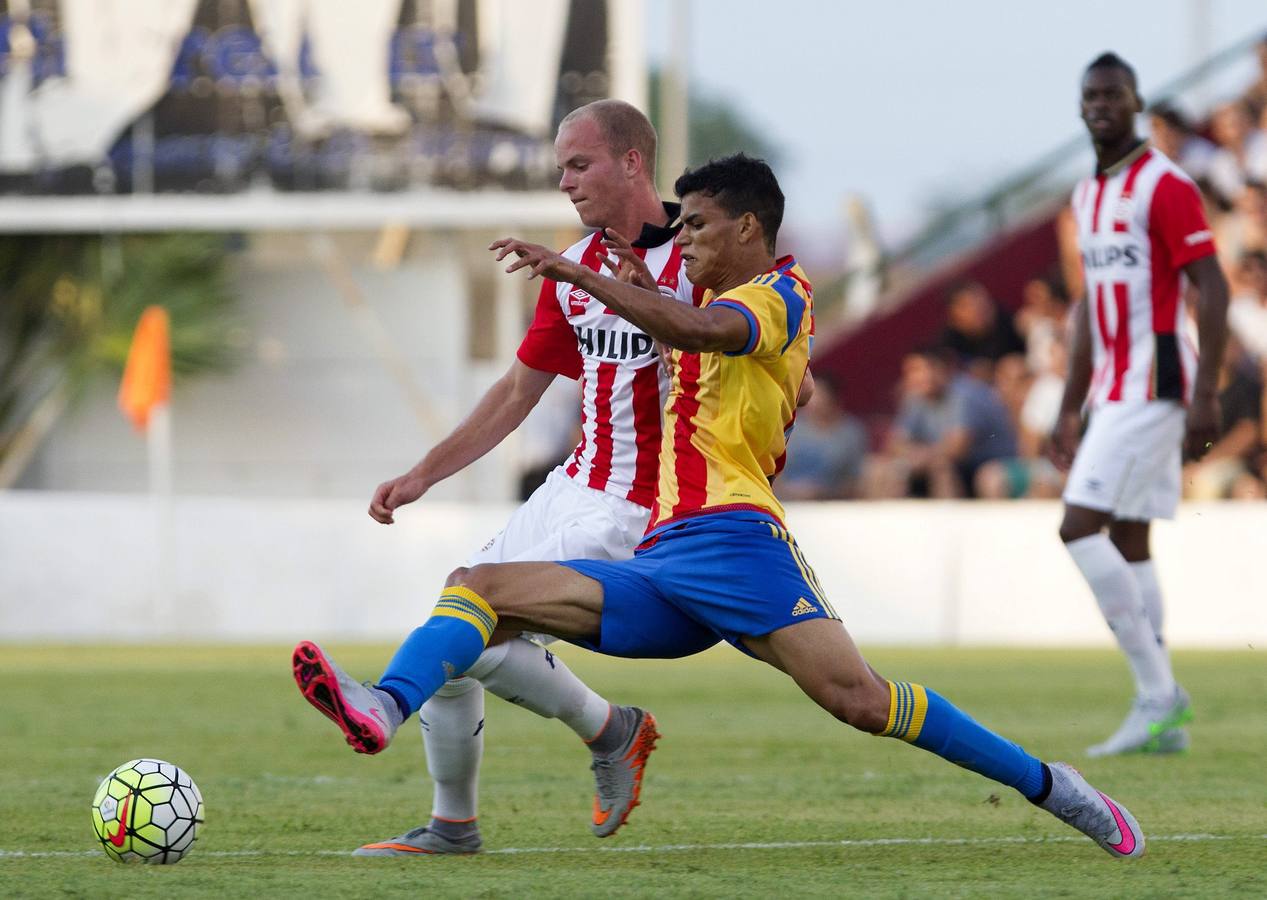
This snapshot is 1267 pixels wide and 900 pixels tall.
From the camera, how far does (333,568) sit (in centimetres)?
1798

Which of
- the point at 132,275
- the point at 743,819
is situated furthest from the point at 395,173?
the point at 743,819

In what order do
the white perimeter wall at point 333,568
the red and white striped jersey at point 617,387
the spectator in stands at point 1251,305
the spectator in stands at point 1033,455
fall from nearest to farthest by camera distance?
the red and white striped jersey at point 617,387, the white perimeter wall at point 333,568, the spectator in stands at point 1251,305, the spectator in stands at point 1033,455

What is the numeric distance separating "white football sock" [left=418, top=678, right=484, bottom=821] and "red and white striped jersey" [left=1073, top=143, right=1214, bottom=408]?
3.95 metres

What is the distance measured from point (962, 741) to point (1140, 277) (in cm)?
384

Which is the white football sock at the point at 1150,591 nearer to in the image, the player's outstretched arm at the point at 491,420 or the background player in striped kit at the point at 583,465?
the background player in striped kit at the point at 583,465

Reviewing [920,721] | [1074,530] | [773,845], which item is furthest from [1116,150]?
[920,721]

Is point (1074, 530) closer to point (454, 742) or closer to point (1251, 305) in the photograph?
point (454, 742)

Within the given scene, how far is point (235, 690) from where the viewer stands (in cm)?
1215

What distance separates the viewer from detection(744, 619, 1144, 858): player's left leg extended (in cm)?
508

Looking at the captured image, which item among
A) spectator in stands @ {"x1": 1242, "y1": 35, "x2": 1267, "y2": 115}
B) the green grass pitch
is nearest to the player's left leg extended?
the green grass pitch

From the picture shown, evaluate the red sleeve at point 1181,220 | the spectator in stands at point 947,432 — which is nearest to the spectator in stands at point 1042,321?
the spectator in stands at point 947,432

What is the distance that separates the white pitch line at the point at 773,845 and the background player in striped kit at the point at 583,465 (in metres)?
0.15

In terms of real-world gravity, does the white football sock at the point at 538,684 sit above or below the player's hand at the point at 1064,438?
below

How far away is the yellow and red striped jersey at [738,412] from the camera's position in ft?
17.0
